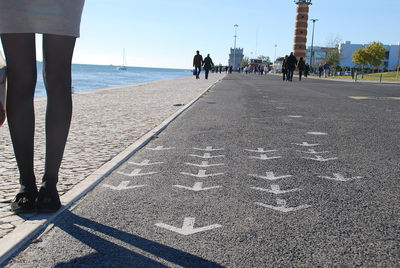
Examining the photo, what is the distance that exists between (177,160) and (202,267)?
2.48 meters

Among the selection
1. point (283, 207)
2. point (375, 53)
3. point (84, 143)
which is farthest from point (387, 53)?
point (283, 207)

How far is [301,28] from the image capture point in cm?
9762

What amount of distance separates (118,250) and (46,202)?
755mm

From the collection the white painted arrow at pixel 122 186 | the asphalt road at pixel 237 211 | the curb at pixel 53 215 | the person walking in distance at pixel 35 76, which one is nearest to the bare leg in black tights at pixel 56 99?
the person walking in distance at pixel 35 76

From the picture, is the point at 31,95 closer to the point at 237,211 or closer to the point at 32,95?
the point at 32,95

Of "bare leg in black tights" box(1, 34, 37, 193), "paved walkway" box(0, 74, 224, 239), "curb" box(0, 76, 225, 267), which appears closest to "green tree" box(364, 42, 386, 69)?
"paved walkway" box(0, 74, 224, 239)

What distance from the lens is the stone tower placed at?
320ft

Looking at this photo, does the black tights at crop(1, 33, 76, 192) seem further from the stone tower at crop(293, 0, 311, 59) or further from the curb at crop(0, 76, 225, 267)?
the stone tower at crop(293, 0, 311, 59)

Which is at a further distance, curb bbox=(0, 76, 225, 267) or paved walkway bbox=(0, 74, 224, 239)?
paved walkway bbox=(0, 74, 224, 239)

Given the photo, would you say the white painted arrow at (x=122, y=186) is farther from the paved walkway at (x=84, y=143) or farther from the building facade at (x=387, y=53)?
the building facade at (x=387, y=53)

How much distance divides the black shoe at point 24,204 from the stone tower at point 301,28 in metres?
99.9

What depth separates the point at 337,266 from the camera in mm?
2014

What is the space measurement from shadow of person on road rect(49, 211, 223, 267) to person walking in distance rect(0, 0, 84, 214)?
12.4 inches

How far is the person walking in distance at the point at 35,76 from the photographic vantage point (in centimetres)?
247
